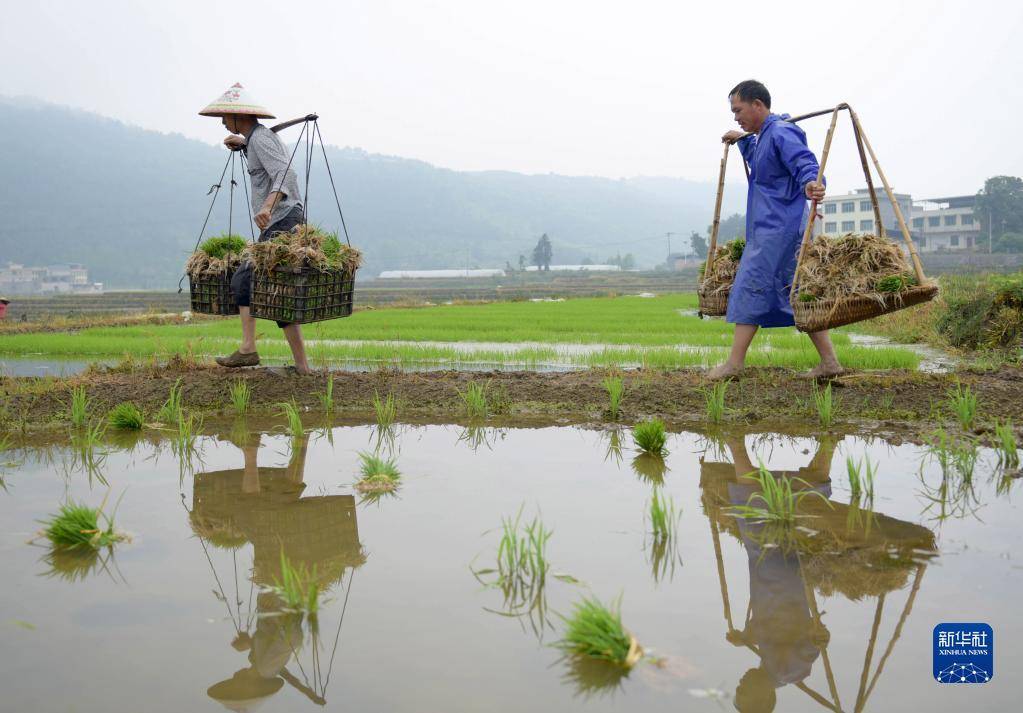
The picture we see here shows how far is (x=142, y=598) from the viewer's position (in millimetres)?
2156

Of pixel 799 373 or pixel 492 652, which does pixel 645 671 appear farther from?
pixel 799 373

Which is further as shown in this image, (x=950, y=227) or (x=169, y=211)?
(x=169, y=211)

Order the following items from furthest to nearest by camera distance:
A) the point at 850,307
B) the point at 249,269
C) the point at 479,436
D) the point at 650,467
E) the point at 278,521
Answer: the point at 249,269
the point at 850,307
the point at 479,436
the point at 650,467
the point at 278,521

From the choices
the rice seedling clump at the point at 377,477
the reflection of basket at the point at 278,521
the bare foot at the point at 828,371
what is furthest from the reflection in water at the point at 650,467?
the bare foot at the point at 828,371

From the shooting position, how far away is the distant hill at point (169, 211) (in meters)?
115

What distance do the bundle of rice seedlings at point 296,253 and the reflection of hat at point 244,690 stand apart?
3558mm

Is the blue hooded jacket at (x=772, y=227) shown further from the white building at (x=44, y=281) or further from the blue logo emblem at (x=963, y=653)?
the white building at (x=44, y=281)

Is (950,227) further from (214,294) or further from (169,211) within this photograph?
(169,211)

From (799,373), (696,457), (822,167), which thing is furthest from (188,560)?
(799,373)

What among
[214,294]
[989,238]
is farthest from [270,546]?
[989,238]

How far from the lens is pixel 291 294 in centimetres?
507

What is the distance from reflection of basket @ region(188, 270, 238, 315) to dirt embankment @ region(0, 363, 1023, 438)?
44cm

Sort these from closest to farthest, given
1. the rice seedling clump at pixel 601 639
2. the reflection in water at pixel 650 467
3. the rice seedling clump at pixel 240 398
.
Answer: the rice seedling clump at pixel 601 639 → the reflection in water at pixel 650 467 → the rice seedling clump at pixel 240 398

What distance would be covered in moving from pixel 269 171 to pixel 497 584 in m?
3.89
